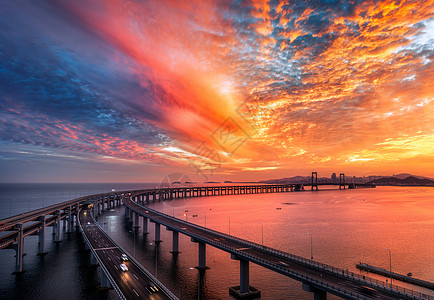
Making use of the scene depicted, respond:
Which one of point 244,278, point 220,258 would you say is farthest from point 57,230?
point 244,278

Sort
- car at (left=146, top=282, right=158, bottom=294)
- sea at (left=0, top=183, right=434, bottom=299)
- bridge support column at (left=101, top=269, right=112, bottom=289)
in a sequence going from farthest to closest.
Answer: bridge support column at (left=101, top=269, right=112, bottom=289) → sea at (left=0, top=183, right=434, bottom=299) → car at (left=146, top=282, right=158, bottom=294)

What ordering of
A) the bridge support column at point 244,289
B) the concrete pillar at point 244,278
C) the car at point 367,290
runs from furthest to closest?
1. the concrete pillar at point 244,278
2. the bridge support column at point 244,289
3. the car at point 367,290

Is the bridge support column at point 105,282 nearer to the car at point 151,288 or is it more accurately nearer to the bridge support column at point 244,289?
the car at point 151,288

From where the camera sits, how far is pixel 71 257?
238 feet

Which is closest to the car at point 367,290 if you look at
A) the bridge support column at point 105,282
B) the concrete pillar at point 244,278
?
the concrete pillar at point 244,278

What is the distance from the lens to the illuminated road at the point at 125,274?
1509 inches

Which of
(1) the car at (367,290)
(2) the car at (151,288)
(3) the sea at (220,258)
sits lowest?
(3) the sea at (220,258)

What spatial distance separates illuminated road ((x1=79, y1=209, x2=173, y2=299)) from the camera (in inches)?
1509

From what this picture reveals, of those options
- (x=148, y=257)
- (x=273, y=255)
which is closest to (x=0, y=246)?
(x=148, y=257)

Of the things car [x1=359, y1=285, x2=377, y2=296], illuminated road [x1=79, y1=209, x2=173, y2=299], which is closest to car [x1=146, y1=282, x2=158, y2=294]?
illuminated road [x1=79, y1=209, x2=173, y2=299]

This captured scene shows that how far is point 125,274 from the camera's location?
1810 inches

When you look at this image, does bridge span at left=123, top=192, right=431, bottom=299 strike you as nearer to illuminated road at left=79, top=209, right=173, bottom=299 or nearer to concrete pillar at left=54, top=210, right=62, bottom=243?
illuminated road at left=79, top=209, right=173, bottom=299

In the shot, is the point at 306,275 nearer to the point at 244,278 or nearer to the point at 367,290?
the point at 367,290

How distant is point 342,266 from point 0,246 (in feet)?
265
